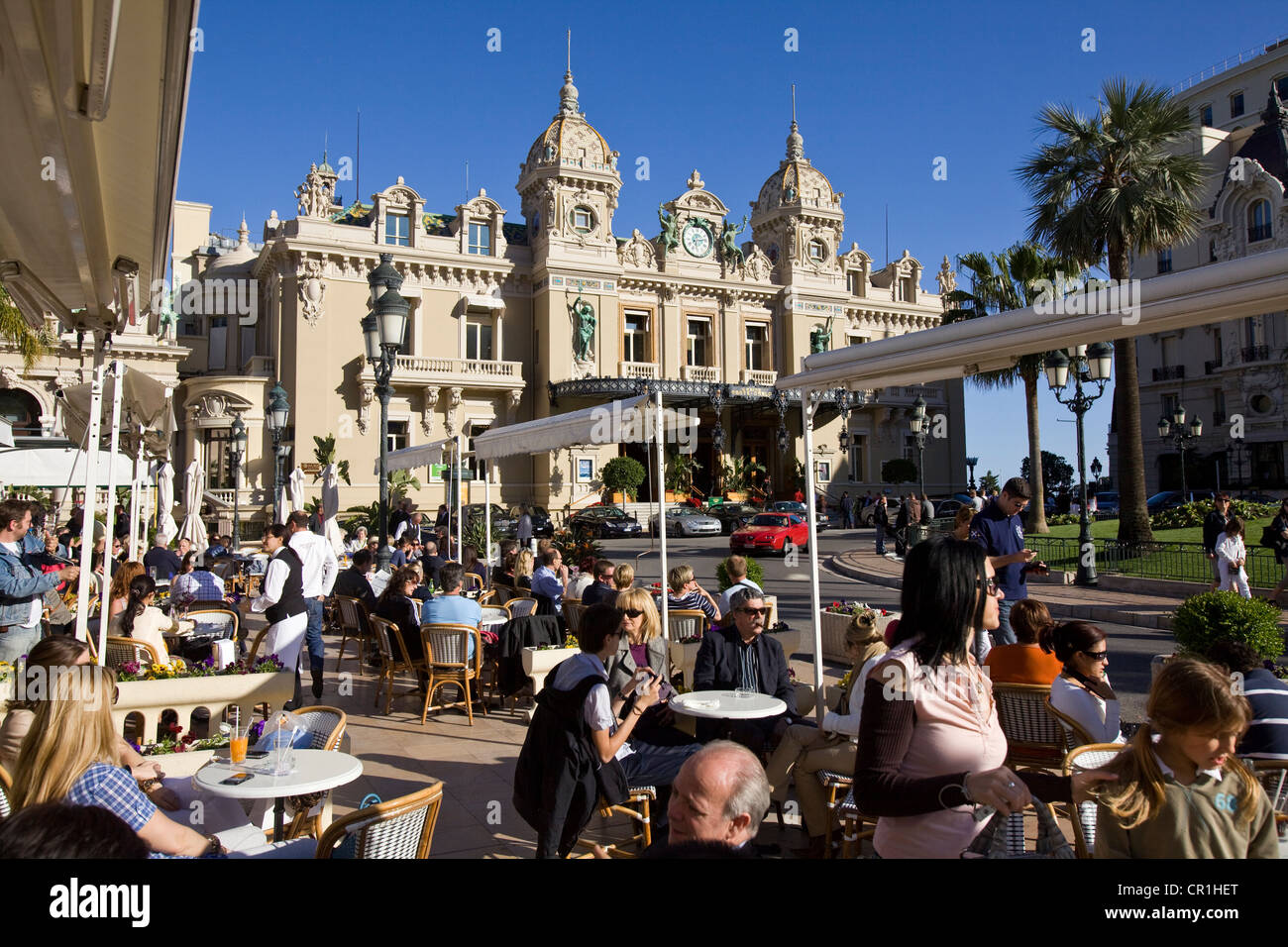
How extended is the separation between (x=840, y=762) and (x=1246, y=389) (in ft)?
150

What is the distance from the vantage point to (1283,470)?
3766 centimetres

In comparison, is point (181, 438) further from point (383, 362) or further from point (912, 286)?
point (912, 286)

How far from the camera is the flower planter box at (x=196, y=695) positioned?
17.0 ft

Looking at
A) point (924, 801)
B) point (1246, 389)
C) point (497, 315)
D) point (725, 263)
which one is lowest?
point (924, 801)

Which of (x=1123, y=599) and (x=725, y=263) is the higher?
(x=725, y=263)

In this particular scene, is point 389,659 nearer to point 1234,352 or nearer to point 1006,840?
point 1006,840

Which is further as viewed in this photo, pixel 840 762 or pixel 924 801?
pixel 840 762

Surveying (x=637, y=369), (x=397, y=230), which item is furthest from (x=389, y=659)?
(x=637, y=369)

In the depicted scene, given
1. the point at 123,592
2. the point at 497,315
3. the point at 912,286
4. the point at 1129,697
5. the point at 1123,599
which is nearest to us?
the point at 123,592

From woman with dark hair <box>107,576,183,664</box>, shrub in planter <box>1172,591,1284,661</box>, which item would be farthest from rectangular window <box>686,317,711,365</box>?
shrub in planter <box>1172,591,1284,661</box>

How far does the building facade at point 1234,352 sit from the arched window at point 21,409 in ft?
141

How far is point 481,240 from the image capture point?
3478 centimetres
